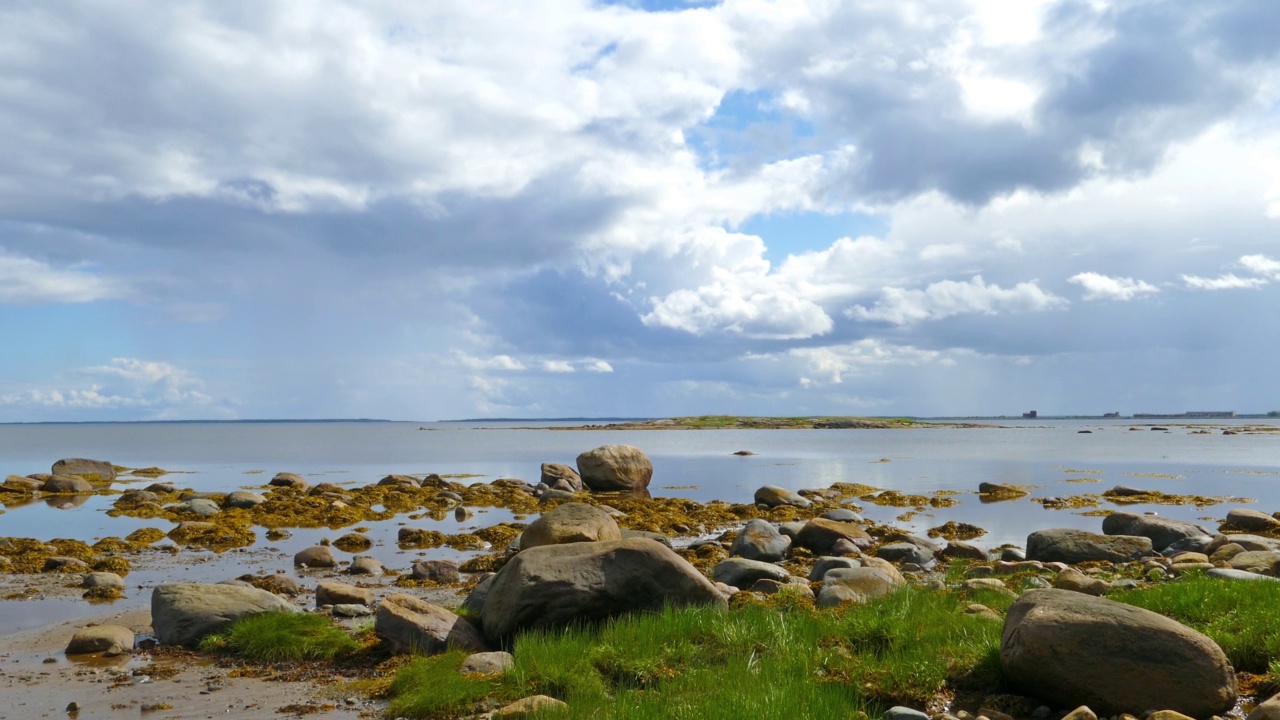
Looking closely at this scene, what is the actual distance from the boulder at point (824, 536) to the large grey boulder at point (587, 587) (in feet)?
30.8

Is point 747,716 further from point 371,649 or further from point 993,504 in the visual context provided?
point 993,504

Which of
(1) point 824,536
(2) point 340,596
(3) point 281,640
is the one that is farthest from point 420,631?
(1) point 824,536

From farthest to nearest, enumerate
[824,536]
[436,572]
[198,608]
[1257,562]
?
[824,536] < [436,572] < [1257,562] < [198,608]

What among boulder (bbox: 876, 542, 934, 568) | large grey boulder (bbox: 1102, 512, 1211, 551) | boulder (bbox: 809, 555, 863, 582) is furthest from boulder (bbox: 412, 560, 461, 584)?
large grey boulder (bbox: 1102, 512, 1211, 551)

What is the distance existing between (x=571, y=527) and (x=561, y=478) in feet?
79.5

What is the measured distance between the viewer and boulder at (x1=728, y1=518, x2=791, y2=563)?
60.0ft

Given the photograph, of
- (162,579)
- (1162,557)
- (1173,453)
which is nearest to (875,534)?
(1162,557)

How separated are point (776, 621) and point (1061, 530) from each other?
11.3 m

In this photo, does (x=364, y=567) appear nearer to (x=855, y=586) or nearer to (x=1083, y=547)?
(x=855, y=586)

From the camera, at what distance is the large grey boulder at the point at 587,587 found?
10.4m

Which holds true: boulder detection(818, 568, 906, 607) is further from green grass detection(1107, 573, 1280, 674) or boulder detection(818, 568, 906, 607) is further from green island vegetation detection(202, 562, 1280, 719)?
green grass detection(1107, 573, 1280, 674)

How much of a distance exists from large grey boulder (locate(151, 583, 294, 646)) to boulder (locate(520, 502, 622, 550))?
4637 mm

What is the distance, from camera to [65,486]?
37.3 m

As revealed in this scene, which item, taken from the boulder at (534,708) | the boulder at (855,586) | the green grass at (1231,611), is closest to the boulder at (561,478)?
the boulder at (855,586)
